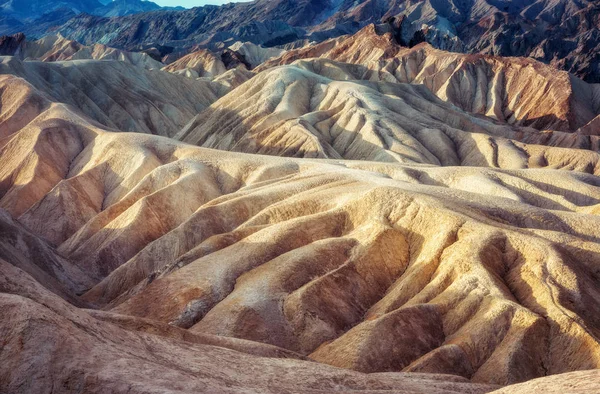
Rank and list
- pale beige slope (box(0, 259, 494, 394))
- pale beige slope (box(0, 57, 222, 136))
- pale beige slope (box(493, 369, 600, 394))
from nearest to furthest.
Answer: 1. pale beige slope (box(493, 369, 600, 394))
2. pale beige slope (box(0, 259, 494, 394))
3. pale beige slope (box(0, 57, 222, 136))

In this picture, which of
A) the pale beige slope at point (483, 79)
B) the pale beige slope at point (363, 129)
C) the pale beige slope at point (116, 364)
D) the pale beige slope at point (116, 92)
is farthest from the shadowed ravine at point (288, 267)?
the pale beige slope at point (483, 79)

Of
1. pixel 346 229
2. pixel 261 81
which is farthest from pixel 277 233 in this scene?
pixel 261 81

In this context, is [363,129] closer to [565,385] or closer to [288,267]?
[288,267]

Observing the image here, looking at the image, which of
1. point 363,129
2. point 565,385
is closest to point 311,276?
point 565,385

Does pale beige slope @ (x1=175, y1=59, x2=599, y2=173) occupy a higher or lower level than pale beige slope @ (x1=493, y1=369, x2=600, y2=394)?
lower

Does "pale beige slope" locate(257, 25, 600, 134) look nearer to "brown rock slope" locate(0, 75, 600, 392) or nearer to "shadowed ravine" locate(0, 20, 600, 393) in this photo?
"shadowed ravine" locate(0, 20, 600, 393)

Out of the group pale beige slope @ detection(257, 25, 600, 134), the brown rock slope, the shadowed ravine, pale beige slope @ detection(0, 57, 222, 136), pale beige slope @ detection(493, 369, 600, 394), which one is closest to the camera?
pale beige slope @ detection(493, 369, 600, 394)

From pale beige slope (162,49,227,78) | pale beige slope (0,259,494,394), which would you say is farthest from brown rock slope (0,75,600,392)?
pale beige slope (162,49,227,78)

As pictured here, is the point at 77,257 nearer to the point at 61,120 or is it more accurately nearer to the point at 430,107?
the point at 61,120
